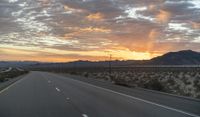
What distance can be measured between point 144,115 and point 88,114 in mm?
2003

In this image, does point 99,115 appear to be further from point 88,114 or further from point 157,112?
point 157,112

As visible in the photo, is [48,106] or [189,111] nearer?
[189,111]

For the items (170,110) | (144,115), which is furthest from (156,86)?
(144,115)

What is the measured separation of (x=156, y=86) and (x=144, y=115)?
1915 cm

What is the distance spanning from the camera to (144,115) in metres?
15.0

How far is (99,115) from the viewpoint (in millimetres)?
14789

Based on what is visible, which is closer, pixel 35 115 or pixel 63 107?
pixel 35 115

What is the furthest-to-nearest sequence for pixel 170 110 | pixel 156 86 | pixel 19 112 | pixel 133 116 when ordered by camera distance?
1. pixel 156 86
2. pixel 170 110
3. pixel 19 112
4. pixel 133 116

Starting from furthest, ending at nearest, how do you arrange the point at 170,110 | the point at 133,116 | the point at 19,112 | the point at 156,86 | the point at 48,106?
1. the point at 156,86
2. the point at 48,106
3. the point at 170,110
4. the point at 19,112
5. the point at 133,116

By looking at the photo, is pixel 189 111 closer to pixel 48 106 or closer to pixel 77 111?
pixel 77 111

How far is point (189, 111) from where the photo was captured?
54.9ft

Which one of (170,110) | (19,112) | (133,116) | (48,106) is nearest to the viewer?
(133,116)

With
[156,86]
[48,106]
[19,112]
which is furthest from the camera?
[156,86]

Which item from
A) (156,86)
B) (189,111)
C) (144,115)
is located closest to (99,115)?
Result: (144,115)
